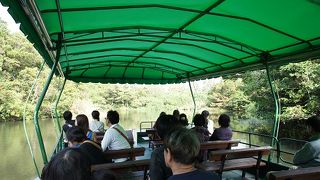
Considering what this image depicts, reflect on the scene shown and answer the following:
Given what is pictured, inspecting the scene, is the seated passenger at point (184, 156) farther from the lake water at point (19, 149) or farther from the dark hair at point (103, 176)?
the lake water at point (19, 149)

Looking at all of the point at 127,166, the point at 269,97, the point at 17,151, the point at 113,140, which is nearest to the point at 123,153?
the point at 113,140

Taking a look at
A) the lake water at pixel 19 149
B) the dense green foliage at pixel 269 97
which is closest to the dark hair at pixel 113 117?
the lake water at pixel 19 149

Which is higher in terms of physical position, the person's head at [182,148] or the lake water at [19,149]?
the person's head at [182,148]

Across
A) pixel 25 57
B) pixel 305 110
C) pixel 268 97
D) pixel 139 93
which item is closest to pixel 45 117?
pixel 25 57

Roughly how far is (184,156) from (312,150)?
6.70 feet

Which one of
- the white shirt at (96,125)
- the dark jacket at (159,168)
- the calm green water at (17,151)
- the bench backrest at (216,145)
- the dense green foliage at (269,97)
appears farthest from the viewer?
the dense green foliage at (269,97)

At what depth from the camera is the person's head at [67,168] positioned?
131 centimetres

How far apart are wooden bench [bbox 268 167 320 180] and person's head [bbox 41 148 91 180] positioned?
186 cm

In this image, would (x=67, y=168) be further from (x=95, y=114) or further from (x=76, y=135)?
(x=95, y=114)

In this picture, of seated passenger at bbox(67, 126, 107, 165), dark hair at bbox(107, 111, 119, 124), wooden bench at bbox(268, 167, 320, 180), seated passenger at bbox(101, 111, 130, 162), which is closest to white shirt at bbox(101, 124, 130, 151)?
seated passenger at bbox(101, 111, 130, 162)

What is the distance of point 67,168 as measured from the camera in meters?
1.32

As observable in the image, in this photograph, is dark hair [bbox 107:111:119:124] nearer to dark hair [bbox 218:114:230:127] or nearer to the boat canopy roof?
the boat canopy roof

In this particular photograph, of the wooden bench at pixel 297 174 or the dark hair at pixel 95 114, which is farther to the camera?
the dark hair at pixel 95 114

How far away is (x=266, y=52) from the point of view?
6059 mm
